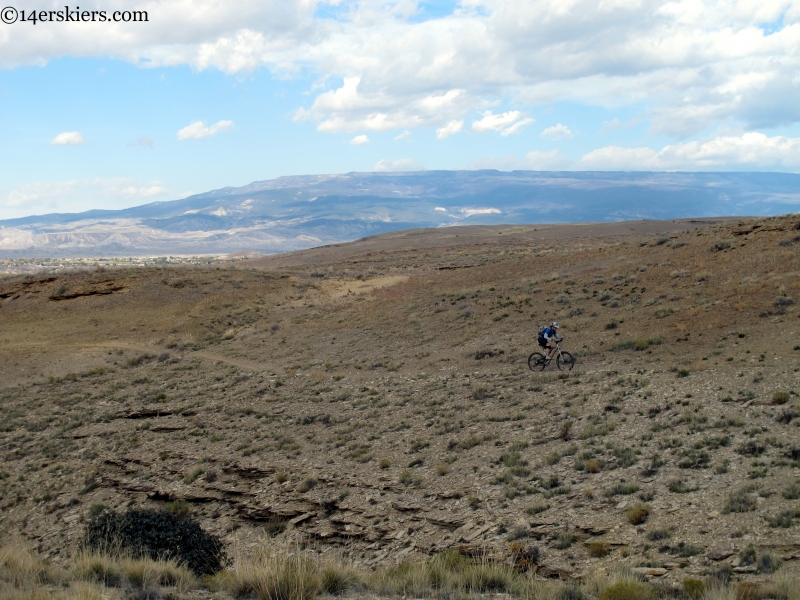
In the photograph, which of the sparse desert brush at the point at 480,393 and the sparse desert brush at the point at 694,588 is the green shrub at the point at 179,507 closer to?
the sparse desert brush at the point at 480,393

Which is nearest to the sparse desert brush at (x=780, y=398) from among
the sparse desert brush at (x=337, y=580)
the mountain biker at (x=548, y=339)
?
the mountain biker at (x=548, y=339)

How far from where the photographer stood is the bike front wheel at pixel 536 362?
62.7 feet

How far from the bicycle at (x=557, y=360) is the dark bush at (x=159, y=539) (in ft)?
37.3

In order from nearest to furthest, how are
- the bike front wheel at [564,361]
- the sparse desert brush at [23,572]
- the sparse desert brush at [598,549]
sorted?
the sparse desert brush at [23,572], the sparse desert brush at [598,549], the bike front wheel at [564,361]

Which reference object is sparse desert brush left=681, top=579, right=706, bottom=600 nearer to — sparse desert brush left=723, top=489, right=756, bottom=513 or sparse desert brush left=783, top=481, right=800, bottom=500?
sparse desert brush left=723, top=489, right=756, bottom=513

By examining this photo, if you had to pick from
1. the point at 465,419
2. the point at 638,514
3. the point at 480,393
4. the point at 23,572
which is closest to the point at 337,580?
the point at 23,572

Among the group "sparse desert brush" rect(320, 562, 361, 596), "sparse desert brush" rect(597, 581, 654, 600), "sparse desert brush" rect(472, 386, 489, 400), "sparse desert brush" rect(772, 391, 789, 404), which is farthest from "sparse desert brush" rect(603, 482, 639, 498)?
"sparse desert brush" rect(472, 386, 489, 400)

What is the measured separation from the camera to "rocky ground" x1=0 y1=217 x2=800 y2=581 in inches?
391

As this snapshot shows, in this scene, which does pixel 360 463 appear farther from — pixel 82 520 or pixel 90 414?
pixel 90 414

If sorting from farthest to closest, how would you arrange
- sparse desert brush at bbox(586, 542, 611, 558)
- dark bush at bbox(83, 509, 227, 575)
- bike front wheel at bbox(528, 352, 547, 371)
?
1. bike front wheel at bbox(528, 352, 547, 371)
2. dark bush at bbox(83, 509, 227, 575)
3. sparse desert brush at bbox(586, 542, 611, 558)

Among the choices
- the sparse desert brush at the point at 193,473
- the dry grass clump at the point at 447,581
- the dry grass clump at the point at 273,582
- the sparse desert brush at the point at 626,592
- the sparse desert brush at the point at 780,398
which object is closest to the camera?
the sparse desert brush at the point at 626,592

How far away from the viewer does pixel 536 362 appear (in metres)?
19.2

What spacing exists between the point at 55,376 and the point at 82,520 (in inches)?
574

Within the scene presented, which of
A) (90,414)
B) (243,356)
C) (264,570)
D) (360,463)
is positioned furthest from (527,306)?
(264,570)
